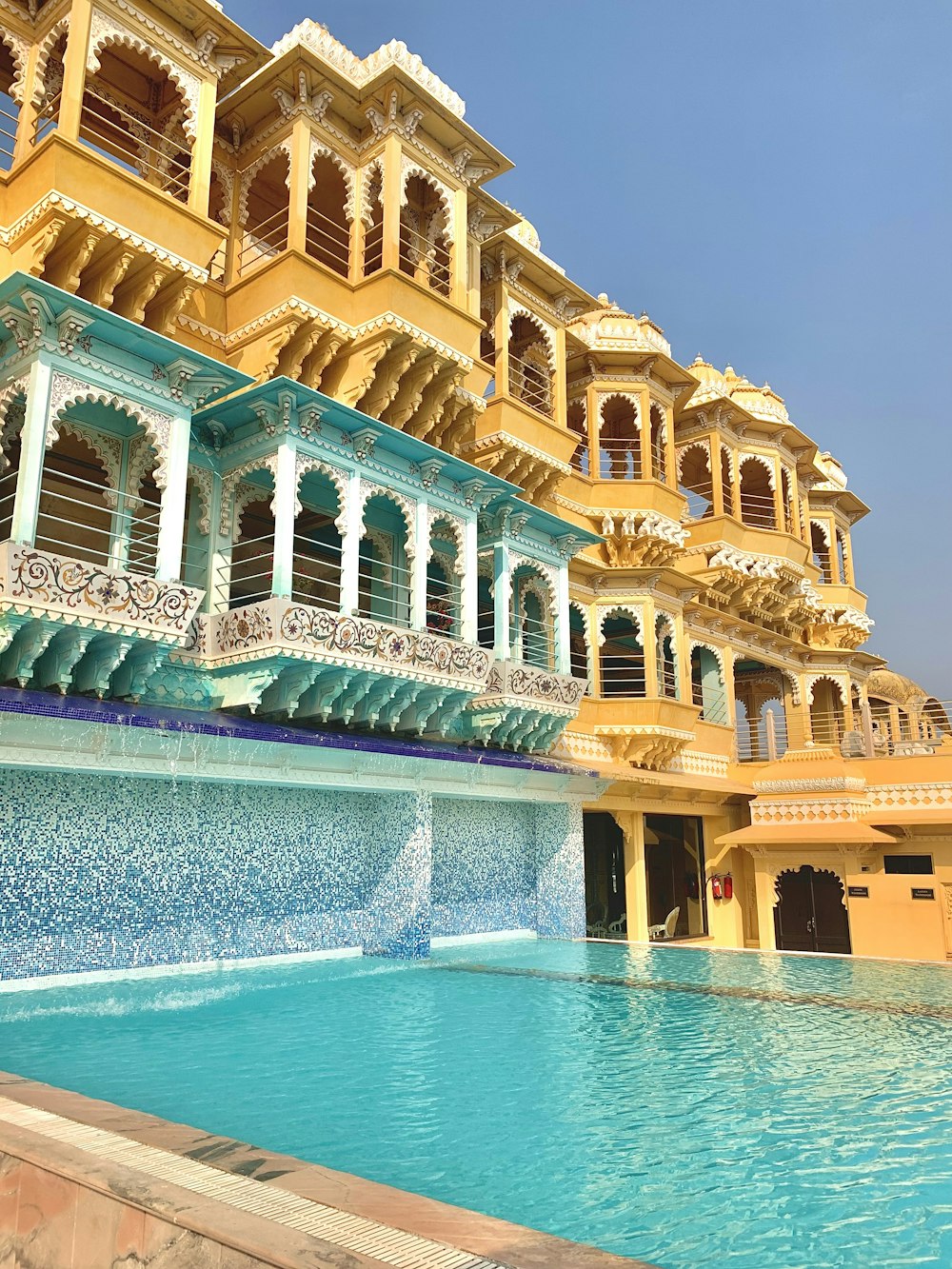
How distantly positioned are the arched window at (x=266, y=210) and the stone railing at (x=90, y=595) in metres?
6.13

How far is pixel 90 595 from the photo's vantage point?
950 cm

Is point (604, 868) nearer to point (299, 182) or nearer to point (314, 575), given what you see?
point (314, 575)

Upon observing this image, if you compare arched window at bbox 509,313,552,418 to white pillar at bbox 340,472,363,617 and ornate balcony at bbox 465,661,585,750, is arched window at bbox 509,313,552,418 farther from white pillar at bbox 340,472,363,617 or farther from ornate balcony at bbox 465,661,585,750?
white pillar at bbox 340,472,363,617

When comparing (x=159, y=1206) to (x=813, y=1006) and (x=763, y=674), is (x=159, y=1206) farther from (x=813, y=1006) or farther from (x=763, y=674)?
(x=763, y=674)

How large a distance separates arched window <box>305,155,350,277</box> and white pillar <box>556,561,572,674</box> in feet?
20.5

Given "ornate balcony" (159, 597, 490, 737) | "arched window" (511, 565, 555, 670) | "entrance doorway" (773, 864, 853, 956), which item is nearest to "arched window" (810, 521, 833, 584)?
"entrance doorway" (773, 864, 853, 956)

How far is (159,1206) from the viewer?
10.2 feet

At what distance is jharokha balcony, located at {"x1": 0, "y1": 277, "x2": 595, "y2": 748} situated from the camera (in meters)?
9.72

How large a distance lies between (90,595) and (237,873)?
4.52 m

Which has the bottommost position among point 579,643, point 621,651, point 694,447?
point 579,643

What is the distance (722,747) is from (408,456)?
12.2 m


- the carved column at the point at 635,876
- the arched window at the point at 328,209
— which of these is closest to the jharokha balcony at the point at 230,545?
the arched window at the point at 328,209

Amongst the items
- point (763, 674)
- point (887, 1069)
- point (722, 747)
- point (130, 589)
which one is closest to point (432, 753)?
point (130, 589)

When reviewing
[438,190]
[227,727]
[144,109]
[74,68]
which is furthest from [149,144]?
[227,727]
